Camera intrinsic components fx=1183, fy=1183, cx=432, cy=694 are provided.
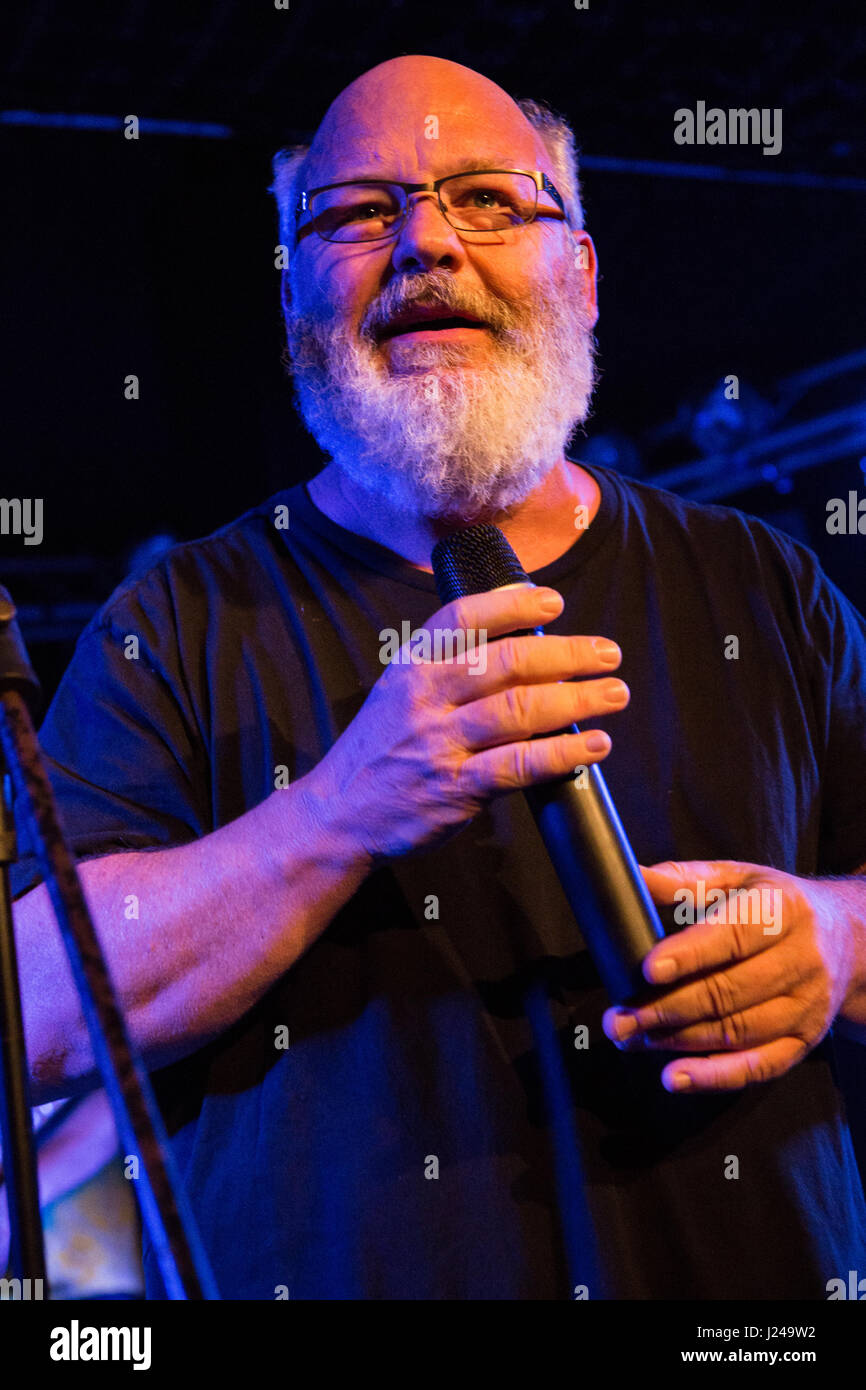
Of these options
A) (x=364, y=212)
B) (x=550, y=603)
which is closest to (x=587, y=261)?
(x=364, y=212)

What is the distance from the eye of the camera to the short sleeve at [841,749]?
1.35m

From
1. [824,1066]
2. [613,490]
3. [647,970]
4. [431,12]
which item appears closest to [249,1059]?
[647,970]

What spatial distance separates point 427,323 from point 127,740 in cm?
57

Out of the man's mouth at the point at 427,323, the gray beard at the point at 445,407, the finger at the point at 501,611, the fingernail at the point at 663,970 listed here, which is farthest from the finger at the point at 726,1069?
the man's mouth at the point at 427,323

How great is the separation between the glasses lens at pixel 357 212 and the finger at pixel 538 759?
2.41 ft

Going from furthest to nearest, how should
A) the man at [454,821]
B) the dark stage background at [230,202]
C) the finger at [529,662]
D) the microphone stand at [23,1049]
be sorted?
1. the dark stage background at [230,202]
2. the man at [454,821]
3. the finger at [529,662]
4. the microphone stand at [23,1049]

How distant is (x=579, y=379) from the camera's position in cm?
154

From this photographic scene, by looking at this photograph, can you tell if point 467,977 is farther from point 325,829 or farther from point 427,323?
point 427,323

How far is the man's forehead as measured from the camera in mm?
1393

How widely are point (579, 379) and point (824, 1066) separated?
0.88 meters

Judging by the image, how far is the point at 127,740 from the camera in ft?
3.95

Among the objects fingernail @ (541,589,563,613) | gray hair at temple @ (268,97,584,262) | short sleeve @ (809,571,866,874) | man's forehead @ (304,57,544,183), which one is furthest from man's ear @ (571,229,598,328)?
fingernail @ (541,589,563,613)

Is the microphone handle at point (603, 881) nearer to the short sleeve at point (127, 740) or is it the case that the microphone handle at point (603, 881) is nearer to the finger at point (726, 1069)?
the finger at point (726, 1069)

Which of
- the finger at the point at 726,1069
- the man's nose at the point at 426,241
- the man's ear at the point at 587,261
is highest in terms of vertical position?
the man's ear at the point at 587,261
